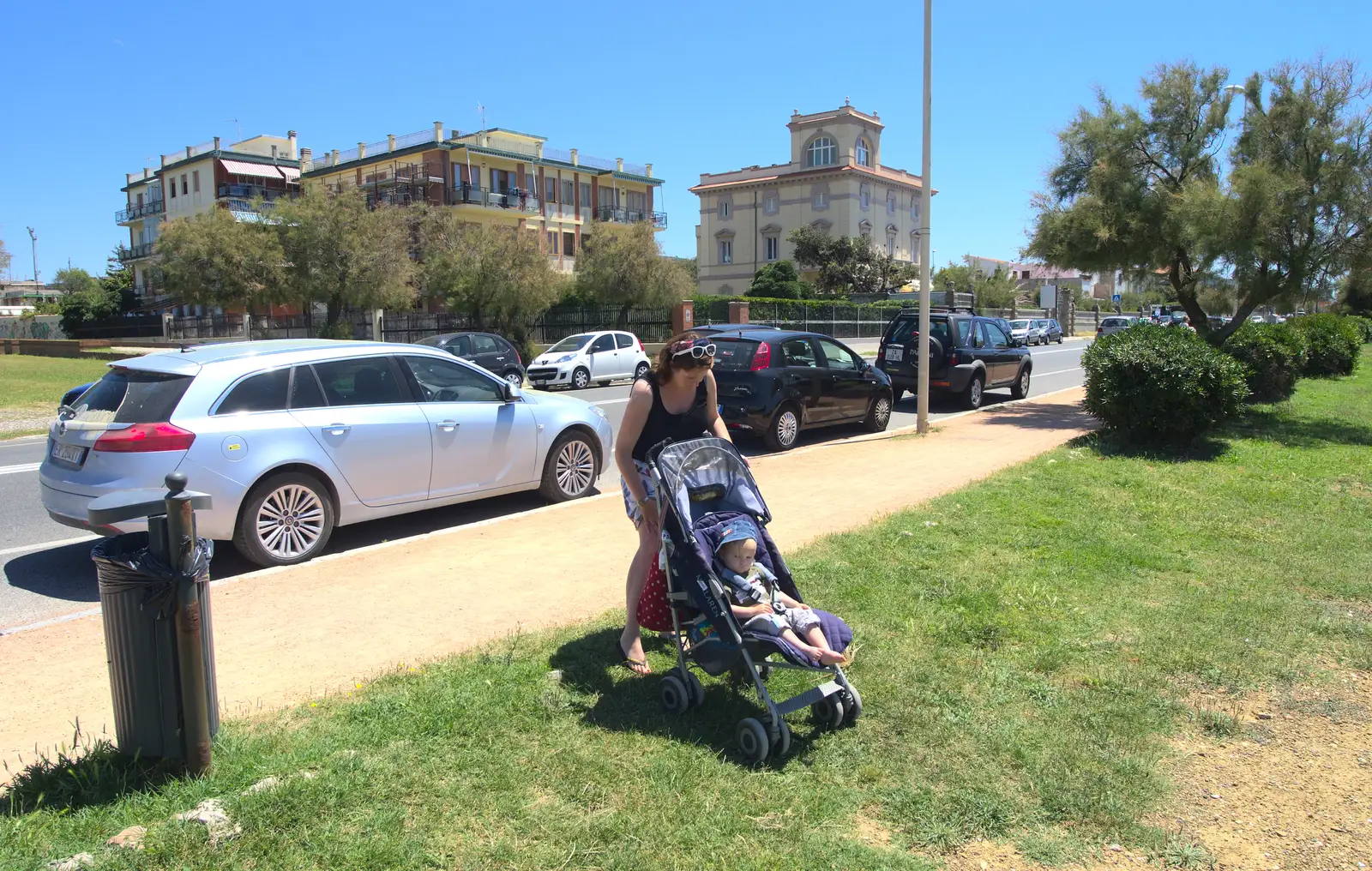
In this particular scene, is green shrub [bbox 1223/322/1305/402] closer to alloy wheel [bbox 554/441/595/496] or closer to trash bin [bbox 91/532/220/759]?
alloy wheel [bbox 554/441/595/496]

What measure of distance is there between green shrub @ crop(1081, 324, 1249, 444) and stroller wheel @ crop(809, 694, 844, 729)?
29.4 ft

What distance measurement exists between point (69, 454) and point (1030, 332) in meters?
49.5

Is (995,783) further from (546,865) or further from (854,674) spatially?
(546,865)

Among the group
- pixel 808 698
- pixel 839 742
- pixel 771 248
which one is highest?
pixel 771 248

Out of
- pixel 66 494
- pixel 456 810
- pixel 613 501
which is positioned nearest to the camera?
pixel 456 810

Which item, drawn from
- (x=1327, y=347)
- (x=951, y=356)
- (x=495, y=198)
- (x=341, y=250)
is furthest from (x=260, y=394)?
(x=495, y=198)

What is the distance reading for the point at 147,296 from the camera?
61.5 m

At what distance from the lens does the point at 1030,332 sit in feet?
165

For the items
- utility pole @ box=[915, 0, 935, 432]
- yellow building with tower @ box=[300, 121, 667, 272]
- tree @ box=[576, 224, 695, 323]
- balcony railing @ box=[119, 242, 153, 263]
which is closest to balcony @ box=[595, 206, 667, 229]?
yellow building with tower @ box=[300, 121, 667, 272]

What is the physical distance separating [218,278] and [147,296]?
110 ft

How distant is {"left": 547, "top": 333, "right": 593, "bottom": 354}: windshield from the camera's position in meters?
25.5

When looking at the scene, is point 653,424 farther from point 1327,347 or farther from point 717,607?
Answer: point 1327,347

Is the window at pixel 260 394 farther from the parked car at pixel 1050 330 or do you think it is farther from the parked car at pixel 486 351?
the parked car at pixel 1050 330

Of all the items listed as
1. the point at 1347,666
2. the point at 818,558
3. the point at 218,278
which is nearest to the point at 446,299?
the point at 218,278
